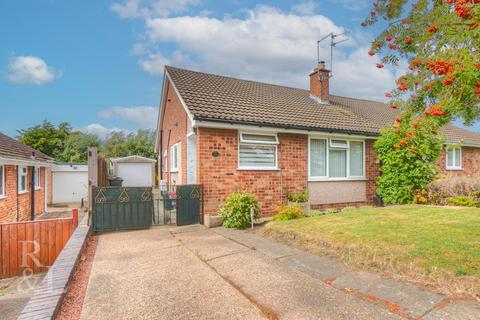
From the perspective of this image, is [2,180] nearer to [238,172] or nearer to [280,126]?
[238,172]

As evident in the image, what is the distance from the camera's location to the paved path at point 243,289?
286 cm

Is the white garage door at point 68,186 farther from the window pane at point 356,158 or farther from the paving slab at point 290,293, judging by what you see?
the paving slab at point 290,293

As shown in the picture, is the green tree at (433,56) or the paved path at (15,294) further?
the paved path at (15,294)

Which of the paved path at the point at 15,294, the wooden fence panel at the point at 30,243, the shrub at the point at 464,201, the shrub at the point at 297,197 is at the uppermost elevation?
the shrub at the point at 297,197

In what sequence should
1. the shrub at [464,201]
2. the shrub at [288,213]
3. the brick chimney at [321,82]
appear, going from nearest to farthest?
1. the shrub at [288,213]
2. the shrub at [464,201]
3. the brick chimney at [321,82]

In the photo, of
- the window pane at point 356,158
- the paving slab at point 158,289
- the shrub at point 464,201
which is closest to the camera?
the paving slab at point 158,289

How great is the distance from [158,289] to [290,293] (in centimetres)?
167

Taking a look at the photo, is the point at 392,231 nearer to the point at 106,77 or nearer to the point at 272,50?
the point at 272,50

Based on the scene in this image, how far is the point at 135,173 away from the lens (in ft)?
80.9

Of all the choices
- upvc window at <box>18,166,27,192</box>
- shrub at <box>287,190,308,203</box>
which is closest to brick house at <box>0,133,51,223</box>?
upvc window at <box>18,166,27,192</box>

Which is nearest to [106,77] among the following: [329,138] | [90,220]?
[90,220]

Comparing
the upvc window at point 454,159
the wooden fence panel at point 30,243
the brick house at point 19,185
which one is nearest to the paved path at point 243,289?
the wooden fence panel at point 30,243

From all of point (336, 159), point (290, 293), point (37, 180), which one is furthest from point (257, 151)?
point (37, 180)

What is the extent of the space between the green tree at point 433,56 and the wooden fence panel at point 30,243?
790 cm
